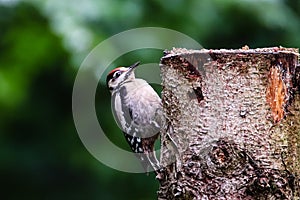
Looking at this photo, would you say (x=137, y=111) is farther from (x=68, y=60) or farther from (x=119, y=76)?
(x=68, y=60)

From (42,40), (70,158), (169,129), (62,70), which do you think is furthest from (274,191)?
(70,158)

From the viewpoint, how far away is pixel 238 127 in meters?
2.52

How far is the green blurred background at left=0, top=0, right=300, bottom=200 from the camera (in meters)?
4.72

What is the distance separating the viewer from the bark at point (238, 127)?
2.50 m

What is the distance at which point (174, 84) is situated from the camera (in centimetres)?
262

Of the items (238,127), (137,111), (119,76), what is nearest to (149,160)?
(137,111)

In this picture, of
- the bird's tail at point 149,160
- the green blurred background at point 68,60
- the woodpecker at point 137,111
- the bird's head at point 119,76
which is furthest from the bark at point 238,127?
the green blurred background at point 68,60

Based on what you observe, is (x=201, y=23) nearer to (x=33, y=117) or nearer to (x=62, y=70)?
(x=62, y=70)

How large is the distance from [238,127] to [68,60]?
9.23 feet

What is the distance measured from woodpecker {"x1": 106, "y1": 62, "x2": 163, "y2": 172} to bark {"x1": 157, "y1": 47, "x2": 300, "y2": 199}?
0.70 m

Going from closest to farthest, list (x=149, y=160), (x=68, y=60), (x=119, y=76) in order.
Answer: (x=149, y=160) < (x=119, y=76) < (x=68, y=60)

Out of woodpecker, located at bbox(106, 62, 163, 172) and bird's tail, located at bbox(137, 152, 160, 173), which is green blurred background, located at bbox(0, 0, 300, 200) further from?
bird's tail, located at bbox(137, 152, 160, 173)

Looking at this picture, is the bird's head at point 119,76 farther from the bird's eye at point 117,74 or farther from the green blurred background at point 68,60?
Result: the green blurred background at point 68,60

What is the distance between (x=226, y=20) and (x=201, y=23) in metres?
0.50
